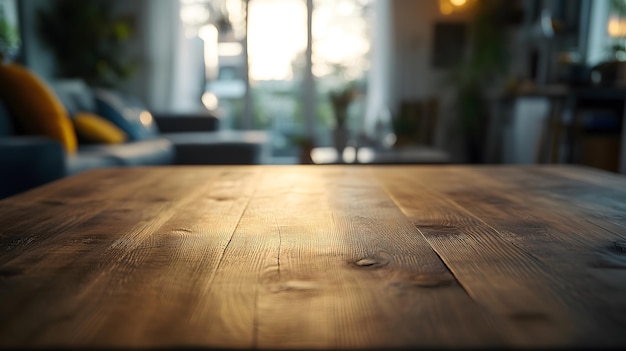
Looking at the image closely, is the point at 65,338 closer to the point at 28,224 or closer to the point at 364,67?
the point at 28,224

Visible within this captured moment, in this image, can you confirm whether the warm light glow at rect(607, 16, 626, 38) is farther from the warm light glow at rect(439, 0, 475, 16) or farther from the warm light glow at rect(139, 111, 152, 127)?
the warm light glow at rect(139, 111, 152, 127)

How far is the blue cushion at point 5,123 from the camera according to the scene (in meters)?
2.29

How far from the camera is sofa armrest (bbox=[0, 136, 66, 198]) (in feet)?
5.48

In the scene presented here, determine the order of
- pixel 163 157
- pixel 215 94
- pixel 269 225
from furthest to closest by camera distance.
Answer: pixel 215 94
pixel 163 157
pixel 269 225

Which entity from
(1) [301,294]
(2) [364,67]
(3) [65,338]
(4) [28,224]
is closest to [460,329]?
(1) [301,294]

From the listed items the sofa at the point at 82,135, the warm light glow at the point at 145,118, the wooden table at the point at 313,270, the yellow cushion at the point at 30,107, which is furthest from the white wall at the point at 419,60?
the wooden table at the point at 313,270

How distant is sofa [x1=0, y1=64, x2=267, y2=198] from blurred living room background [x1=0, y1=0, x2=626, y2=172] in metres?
0.66

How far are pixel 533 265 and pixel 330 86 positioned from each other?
4.98 meters

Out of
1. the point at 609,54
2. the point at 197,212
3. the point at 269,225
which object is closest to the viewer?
the point at 269,225

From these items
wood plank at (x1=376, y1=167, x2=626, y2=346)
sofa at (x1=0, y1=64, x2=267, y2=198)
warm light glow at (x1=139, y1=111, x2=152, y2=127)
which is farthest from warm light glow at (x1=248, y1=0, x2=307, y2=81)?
wood plank at (x1=376, y1=167, x2=626, y2=346)

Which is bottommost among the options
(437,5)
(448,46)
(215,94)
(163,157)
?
(163,157)

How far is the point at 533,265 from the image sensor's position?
566mm

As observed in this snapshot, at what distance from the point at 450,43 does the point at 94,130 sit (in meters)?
3.77

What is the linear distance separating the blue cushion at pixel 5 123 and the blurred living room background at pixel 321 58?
6.28 ft
